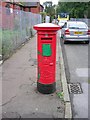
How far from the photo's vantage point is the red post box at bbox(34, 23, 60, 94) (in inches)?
233

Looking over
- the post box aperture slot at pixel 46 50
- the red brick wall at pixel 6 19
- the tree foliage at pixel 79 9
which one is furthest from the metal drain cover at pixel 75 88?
the tree foliage at pixel 79 9

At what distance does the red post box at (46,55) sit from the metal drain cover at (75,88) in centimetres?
62

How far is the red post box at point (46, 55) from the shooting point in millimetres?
5906

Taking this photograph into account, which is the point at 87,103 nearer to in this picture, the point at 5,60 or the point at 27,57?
the point at 5,60

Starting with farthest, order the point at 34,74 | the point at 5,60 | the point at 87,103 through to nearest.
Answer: the point at 5,60 → the point at 34,74 → the point at 87,103

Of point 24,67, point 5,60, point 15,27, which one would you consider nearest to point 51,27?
point 24,67

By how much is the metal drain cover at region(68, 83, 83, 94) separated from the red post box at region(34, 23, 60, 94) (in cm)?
62

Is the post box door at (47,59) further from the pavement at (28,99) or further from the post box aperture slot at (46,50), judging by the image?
the pavement at (28,99)

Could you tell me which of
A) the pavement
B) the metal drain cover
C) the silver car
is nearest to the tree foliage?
the silver car

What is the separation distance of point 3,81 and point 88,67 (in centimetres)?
355

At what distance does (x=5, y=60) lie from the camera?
394 inches

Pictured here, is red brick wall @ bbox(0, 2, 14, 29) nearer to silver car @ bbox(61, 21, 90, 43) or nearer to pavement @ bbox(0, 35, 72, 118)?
pavement @ bbox(0, 35, 72, 118)

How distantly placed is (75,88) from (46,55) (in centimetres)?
146

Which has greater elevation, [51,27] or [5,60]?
[51,27]
